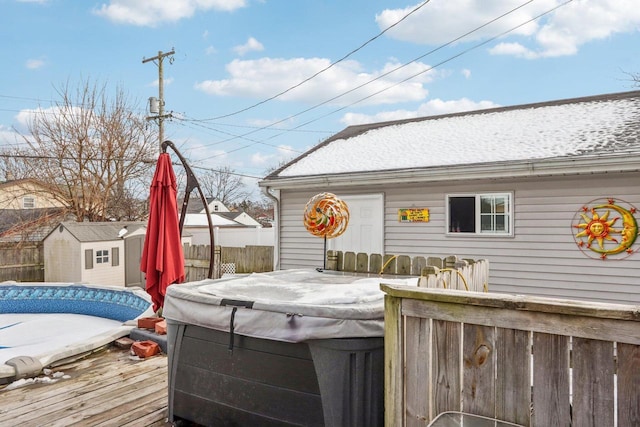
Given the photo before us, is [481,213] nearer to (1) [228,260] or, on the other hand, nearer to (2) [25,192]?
(1) [228,260]

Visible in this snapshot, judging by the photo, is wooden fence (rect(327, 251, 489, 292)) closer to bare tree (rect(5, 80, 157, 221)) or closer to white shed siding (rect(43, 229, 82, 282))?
white shed siding (rect(43, 229, 82, 282))

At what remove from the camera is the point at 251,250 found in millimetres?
9906

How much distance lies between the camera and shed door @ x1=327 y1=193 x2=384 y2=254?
7.35 metres

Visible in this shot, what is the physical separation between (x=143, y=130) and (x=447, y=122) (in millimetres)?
11429

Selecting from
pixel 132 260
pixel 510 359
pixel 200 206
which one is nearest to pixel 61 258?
pixel 132 260

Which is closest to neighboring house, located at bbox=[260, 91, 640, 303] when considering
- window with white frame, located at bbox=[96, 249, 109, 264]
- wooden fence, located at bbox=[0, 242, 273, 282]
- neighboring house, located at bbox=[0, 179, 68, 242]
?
wooden fence, located at bbox=[0, 242, 273, 282]

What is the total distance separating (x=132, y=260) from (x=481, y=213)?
9.02 meters

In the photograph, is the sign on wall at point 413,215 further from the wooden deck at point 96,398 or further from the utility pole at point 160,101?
the utility pole at point 160,101

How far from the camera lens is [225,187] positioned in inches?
1553

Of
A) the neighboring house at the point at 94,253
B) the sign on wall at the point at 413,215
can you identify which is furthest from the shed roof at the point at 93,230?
the sign on wall at the point at 413,215

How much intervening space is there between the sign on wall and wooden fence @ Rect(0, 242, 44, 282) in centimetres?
983

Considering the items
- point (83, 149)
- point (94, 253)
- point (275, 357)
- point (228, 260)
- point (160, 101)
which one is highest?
point (160, 101)

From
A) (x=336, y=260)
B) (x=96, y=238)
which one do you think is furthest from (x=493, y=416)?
(x=96, y=238)

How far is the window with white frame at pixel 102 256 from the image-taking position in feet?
35.3
